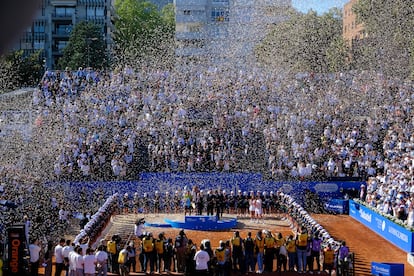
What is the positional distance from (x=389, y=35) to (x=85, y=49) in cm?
3158

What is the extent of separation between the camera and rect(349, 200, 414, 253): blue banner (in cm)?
2096

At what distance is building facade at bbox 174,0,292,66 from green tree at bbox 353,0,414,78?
12.1 m

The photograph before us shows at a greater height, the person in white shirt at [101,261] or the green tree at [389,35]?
the green tree at [389,35]

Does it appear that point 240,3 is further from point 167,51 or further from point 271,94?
point 271,94

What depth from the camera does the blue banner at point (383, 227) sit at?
21.0m

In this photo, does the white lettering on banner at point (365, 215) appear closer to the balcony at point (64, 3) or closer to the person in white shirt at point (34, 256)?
the person in white shirt at point (34, 256)

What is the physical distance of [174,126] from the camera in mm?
36625

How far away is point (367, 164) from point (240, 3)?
45.8 m

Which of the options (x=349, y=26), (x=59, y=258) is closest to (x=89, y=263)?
(x=59, y=258)

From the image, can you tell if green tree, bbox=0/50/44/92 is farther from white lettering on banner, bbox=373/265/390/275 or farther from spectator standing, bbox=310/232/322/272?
white lettering on banner, bbox=373/265/390/275

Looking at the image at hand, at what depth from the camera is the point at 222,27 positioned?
268 ft

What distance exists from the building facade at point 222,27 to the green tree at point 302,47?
83.5 inches

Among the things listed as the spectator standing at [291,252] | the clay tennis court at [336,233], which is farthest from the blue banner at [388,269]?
the spectator standing at [291,252]

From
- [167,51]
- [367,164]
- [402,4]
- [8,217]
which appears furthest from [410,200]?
[167,51]
